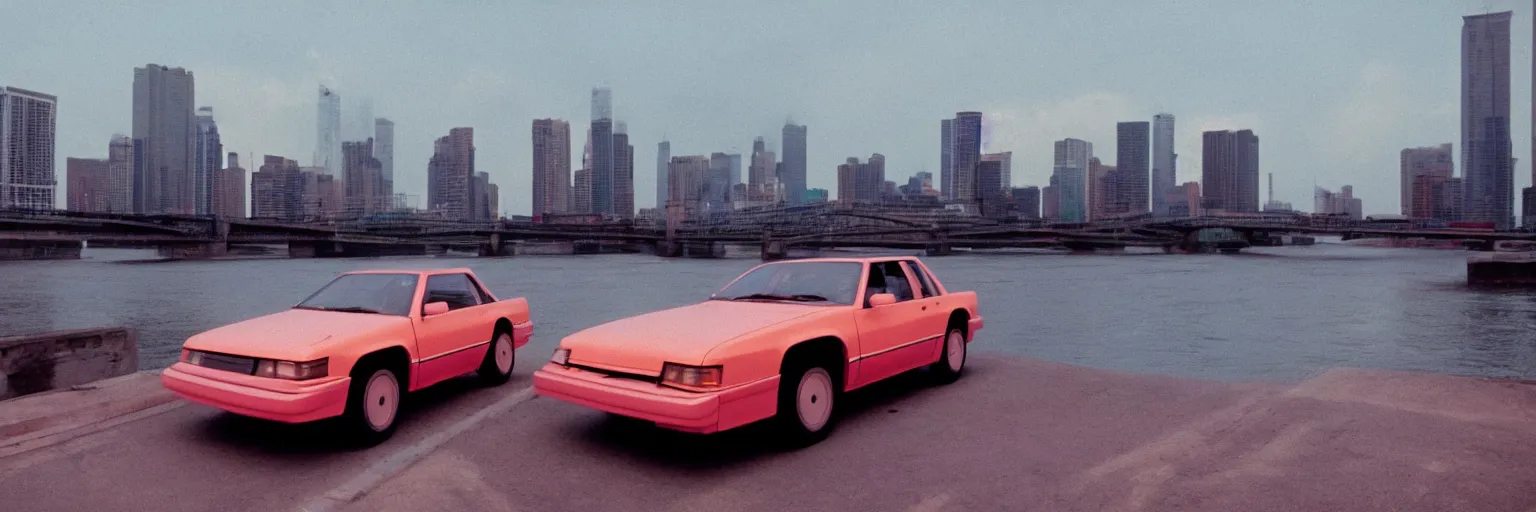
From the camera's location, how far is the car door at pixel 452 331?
602 centimetres

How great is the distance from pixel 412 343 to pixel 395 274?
1.11 m

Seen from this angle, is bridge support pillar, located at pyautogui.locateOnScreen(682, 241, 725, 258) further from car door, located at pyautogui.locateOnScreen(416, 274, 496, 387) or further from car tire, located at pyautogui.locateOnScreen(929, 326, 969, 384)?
car door, located at pyautogui.locateOnScreen(416, 274, 496, 387)

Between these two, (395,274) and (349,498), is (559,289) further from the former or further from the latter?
(349,498)

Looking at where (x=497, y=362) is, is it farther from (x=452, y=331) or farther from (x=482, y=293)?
(x=452, y=331)

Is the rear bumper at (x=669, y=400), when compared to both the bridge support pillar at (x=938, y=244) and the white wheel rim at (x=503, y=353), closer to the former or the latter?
the white wheel rim at (x=503, y=353)

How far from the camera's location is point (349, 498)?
4340 millimetres

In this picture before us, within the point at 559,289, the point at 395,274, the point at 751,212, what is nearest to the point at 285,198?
the point at 751,212

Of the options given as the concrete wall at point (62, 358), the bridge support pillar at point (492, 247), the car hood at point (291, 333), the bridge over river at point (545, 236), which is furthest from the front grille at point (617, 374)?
the bridge support pillar at point (492, 247)

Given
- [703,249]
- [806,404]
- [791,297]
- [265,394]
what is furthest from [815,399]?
[703,249]

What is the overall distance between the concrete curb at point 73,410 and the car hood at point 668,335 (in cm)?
343

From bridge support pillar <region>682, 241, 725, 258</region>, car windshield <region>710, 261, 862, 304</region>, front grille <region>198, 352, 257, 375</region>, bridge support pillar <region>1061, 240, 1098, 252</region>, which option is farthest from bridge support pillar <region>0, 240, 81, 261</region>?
bridge support pillar <region>1061, 240, 1098, 252</region>

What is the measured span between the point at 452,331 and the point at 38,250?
4105 inches

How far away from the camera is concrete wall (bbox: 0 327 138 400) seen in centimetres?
731

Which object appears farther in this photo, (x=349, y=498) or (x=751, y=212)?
(x=751, y=212)
